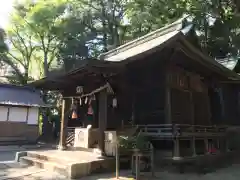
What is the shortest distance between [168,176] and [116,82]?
4.31 m

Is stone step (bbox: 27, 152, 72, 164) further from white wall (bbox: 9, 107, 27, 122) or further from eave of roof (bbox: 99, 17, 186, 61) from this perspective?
white wall (bbox: 9, 107, 27, 122)

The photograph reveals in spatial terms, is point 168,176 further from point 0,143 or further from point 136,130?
point 0,143

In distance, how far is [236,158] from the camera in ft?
42.0

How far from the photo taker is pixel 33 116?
76.5 feet

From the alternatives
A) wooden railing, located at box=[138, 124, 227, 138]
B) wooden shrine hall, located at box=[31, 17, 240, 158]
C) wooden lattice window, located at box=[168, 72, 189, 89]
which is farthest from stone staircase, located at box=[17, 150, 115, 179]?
wooden lattice window, located at box=[168, 72, 189, 89]

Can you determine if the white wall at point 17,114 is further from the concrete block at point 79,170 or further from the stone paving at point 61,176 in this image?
the concrete block at point 79,170

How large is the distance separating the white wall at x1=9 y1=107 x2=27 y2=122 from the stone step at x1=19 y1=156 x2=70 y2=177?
11.9 meters

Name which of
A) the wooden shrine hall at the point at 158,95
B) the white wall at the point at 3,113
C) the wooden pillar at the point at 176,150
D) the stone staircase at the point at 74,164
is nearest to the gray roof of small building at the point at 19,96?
the white wall at the point at 3,113

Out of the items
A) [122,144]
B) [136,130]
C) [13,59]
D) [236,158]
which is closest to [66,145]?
[136,130]

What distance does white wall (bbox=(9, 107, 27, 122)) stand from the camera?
2176cm

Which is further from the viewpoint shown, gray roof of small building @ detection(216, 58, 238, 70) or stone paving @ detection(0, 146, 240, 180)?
gray roof of small building @ detection(216, 58, 238, 70)

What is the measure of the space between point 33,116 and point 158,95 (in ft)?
50.8

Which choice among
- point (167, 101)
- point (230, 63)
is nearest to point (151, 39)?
point (167, 101)

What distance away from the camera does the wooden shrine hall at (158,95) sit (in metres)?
9.73
